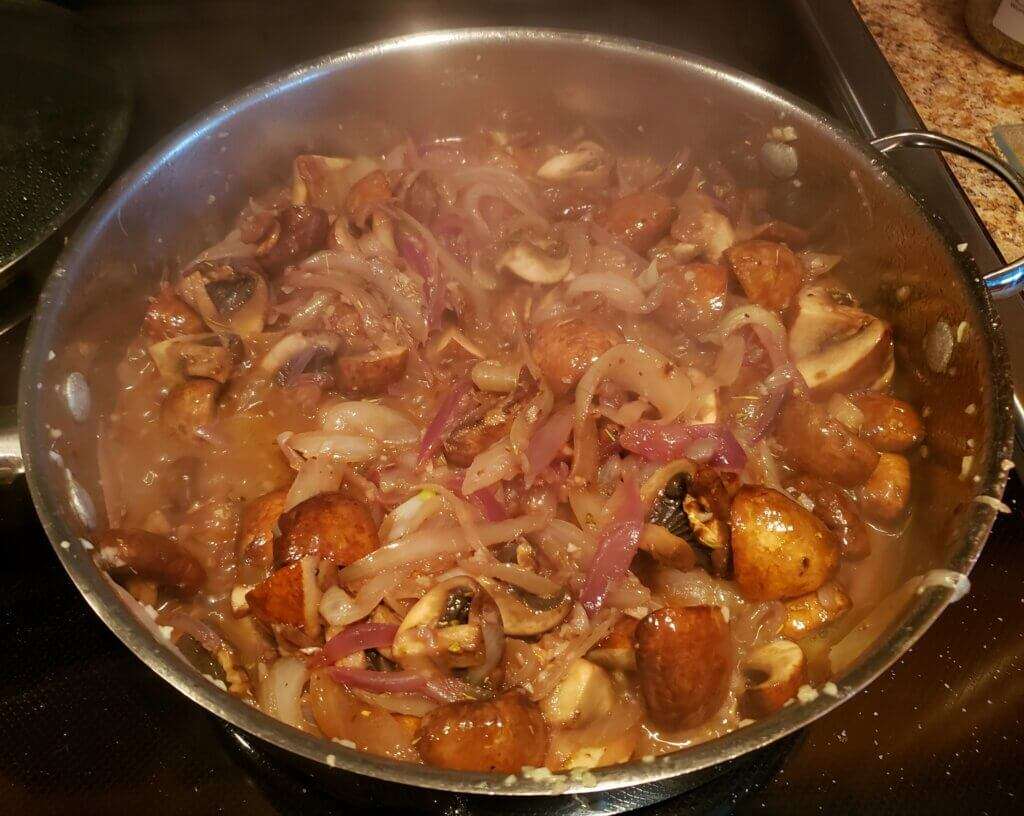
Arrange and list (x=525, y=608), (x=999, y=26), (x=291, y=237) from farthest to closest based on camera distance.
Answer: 1. (x=999, y=26)
2. (x=291, y=237)
3. (x=525, y=608)

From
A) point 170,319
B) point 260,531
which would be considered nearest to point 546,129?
point 170,319

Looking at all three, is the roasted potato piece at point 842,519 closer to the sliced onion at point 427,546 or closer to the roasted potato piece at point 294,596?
the sliced onion at point 427,546

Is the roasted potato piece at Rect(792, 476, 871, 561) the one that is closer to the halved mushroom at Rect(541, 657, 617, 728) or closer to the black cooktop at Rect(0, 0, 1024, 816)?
the black cooktop at Rect(0, 0, 1024, 816)

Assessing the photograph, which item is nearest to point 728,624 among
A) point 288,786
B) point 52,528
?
point 288,786

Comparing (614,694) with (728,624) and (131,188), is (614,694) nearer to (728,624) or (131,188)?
(728,624)

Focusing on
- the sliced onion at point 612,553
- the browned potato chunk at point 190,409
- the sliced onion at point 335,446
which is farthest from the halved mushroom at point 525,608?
the browned potato chunk at point 190,409

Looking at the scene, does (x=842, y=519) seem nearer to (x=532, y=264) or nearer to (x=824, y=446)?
(x=824, y=446)

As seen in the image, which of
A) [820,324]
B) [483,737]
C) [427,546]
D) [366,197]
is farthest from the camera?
[366,197]
